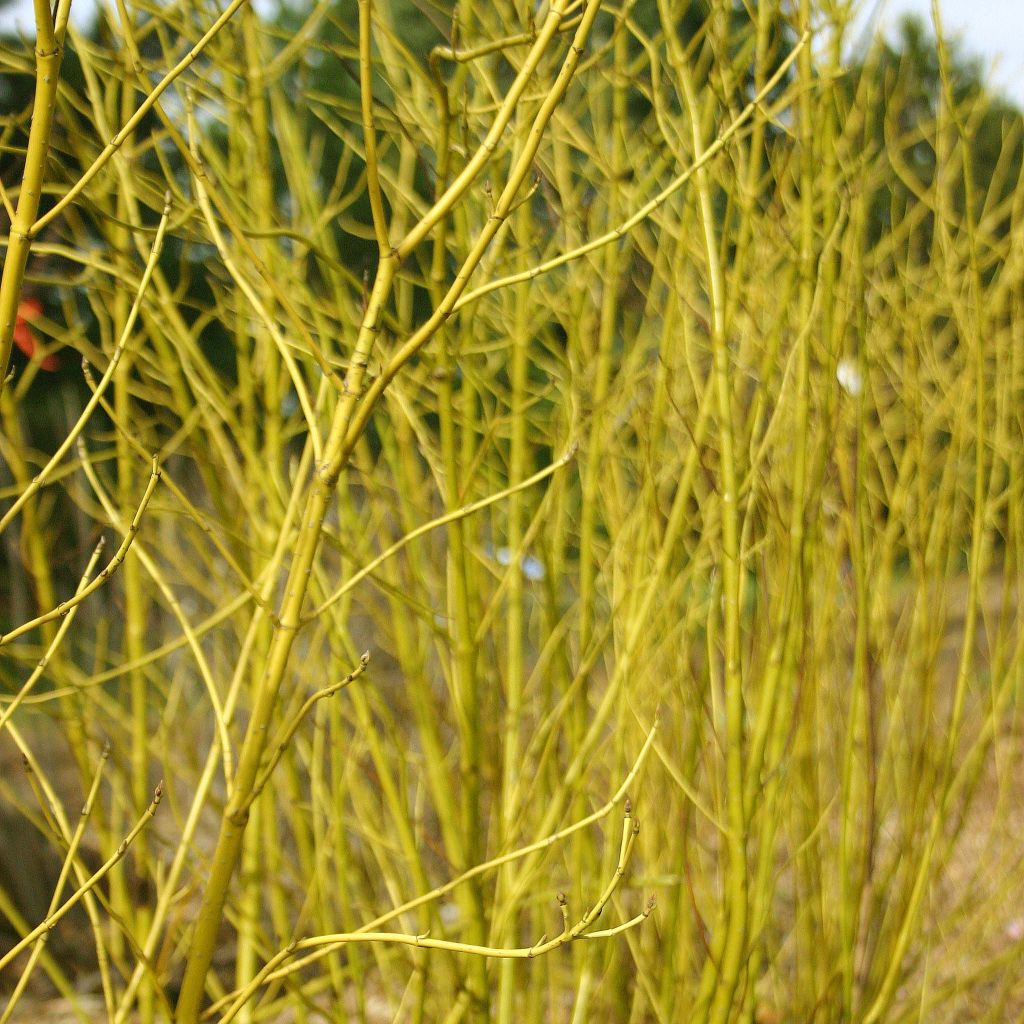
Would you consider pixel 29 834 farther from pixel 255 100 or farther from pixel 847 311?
pixel 847 311

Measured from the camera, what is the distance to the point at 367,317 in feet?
3.16

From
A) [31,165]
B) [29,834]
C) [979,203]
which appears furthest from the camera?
[979,203]

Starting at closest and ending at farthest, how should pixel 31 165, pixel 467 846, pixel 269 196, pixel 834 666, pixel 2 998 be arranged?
pixel 31 165 → pixel 467 846 → pixel 269 196 → pixel 834 666 → pixel 2 998

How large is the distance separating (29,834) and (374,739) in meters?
3.56

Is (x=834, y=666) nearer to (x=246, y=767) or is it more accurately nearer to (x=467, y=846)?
(x=467, y=846)

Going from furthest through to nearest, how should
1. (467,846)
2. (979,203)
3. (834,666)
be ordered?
(979,203)
(834,666)
(467,846)

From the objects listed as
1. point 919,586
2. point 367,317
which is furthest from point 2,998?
point 367,317

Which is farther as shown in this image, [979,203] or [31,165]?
[979,203]

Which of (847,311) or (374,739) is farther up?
(847,311)

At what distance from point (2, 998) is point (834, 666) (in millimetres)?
3353

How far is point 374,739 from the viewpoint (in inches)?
69.7

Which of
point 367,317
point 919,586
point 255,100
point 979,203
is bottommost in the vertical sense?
point 919,586

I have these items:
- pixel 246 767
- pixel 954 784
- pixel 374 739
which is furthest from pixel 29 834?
pixel 246 767

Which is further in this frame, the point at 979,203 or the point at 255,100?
the point at 979,203
